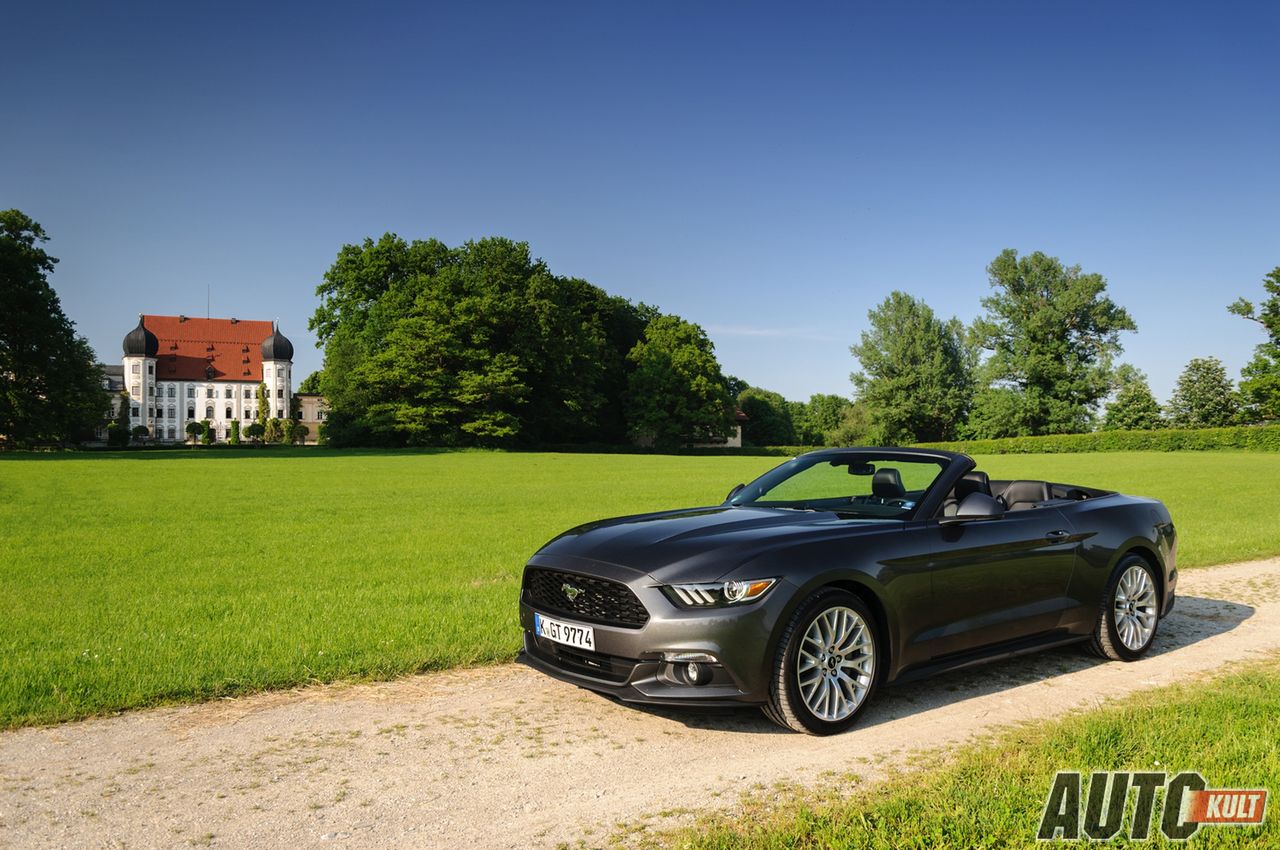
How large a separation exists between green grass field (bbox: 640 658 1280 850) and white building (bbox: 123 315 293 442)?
484ft

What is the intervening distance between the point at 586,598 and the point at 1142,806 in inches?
107

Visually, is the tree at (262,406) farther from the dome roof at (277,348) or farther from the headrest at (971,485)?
the headrest at (971,485)

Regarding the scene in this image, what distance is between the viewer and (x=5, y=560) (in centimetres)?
1194

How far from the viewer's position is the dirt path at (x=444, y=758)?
11.8 feet

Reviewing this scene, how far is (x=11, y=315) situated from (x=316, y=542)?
47.9 metres

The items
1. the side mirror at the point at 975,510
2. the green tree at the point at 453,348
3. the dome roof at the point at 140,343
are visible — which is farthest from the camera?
the dome roof at the point at 140,343

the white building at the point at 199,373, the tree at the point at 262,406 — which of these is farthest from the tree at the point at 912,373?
the white building at the point at 199,373

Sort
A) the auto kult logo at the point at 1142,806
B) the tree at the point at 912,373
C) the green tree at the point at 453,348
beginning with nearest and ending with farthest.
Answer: the auto kult logo at the point at 1142,806 < the green tree at the point at 453,348 < the tree at the point at 912,373

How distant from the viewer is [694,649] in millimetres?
4523

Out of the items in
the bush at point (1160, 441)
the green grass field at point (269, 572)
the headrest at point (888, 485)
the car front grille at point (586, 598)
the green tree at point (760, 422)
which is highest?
the green tree at point (760, 422)

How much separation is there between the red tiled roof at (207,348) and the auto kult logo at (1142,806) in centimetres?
15608

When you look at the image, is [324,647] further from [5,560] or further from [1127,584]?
[5,560]

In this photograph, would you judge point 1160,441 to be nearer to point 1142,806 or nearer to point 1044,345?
point 1044,345

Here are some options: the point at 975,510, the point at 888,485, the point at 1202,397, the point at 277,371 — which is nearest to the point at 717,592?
the point at 975,510
